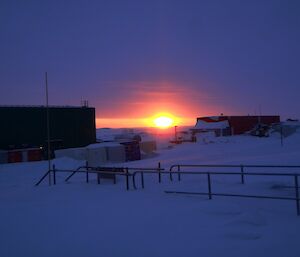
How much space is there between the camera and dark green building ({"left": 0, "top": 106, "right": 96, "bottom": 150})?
3456 cm

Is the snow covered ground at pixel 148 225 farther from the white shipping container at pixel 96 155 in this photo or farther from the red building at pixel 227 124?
the red building at pixel 227 124

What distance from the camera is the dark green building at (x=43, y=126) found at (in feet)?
113

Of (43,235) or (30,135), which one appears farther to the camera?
(30,135)

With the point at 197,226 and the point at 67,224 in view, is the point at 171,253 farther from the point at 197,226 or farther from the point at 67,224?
the point at 67,224

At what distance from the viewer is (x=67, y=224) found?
7.44 m

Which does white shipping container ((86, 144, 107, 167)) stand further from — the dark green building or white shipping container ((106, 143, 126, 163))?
the dark green building

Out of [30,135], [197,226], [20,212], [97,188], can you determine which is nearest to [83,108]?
[30,135]

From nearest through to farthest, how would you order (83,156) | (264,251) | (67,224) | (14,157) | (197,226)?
(264,251) → (197,226) → (67,224) → (14,157) → (83,156)

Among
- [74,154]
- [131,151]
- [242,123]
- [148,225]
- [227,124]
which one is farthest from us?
[242,123]

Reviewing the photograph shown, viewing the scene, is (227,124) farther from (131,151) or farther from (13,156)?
(13,156)

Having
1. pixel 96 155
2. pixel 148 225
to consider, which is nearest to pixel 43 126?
pixel 96 155

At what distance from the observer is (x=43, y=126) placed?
37031 millimetres

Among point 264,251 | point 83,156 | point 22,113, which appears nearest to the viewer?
point 264,251

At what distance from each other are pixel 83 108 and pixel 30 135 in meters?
7.53
